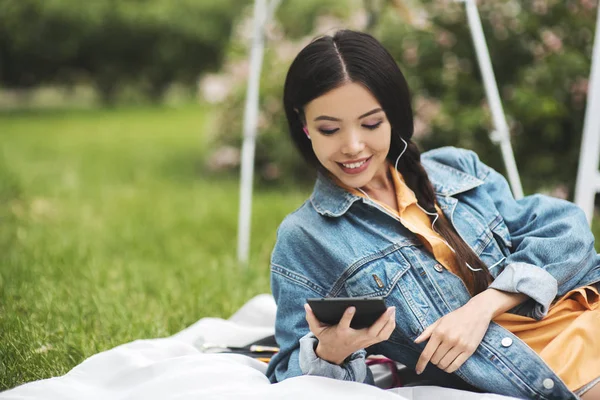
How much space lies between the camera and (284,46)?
6121 mm

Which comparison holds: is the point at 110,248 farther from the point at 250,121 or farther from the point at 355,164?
the point at 355,164

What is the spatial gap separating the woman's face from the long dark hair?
0.07ft

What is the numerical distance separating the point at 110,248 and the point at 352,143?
2.82 m

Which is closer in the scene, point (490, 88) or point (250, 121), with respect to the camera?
point (490, 88)

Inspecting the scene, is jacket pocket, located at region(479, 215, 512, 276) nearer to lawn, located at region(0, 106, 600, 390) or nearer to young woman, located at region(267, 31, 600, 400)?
young woman, located at region(267, 31, 600, 400)

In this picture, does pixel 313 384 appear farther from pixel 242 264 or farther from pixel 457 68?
pixel 457 68

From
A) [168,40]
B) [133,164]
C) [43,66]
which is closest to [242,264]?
[133,164]

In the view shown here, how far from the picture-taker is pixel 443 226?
1.93 meters

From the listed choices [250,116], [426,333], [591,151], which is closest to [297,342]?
[426,333]

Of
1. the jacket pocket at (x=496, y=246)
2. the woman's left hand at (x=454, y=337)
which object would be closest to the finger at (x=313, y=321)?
the woman's left hand at (x=454, y=337)

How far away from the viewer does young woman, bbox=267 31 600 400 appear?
69.1 inches

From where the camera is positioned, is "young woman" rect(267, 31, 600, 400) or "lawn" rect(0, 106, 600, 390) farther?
"lawn" rect(0, 106, 600, 390)

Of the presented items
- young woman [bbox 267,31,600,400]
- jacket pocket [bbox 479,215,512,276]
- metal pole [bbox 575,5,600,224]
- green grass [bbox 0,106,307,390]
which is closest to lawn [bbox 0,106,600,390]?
green grass [bbox 0,106,307,390]

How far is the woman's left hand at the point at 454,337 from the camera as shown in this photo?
1.72 meters
